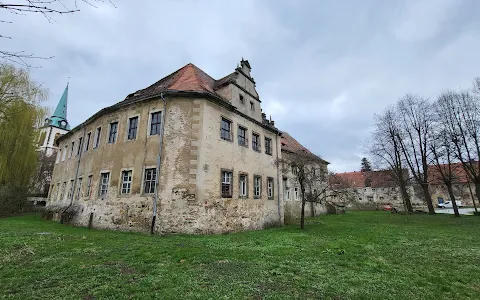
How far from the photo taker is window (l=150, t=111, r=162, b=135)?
1441cm

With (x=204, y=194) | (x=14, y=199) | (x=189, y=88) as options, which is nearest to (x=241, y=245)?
(x=204, y=194)

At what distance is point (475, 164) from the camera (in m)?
23.5

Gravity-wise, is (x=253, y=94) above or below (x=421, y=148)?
above

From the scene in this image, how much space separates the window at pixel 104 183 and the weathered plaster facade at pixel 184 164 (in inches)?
9.5

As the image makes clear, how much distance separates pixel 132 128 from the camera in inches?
609

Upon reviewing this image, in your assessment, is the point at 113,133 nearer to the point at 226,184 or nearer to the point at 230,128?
the point at 230,128

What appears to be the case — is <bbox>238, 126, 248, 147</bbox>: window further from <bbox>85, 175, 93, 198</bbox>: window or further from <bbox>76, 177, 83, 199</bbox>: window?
<bbox>76, 177, 83, 199</bbox>: window

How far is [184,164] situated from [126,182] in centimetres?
A: 393

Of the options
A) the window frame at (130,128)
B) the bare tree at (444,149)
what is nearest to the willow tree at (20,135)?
the window frame at (130,128)

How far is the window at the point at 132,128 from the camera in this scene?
598 inches

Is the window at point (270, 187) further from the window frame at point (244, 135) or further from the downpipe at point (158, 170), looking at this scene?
the downpipe at point (158, 170)

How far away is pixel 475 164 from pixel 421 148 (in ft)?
16.6

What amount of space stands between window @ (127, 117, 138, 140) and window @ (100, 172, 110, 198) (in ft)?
8.88

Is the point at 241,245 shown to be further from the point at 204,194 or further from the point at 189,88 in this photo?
the point at 189,88
